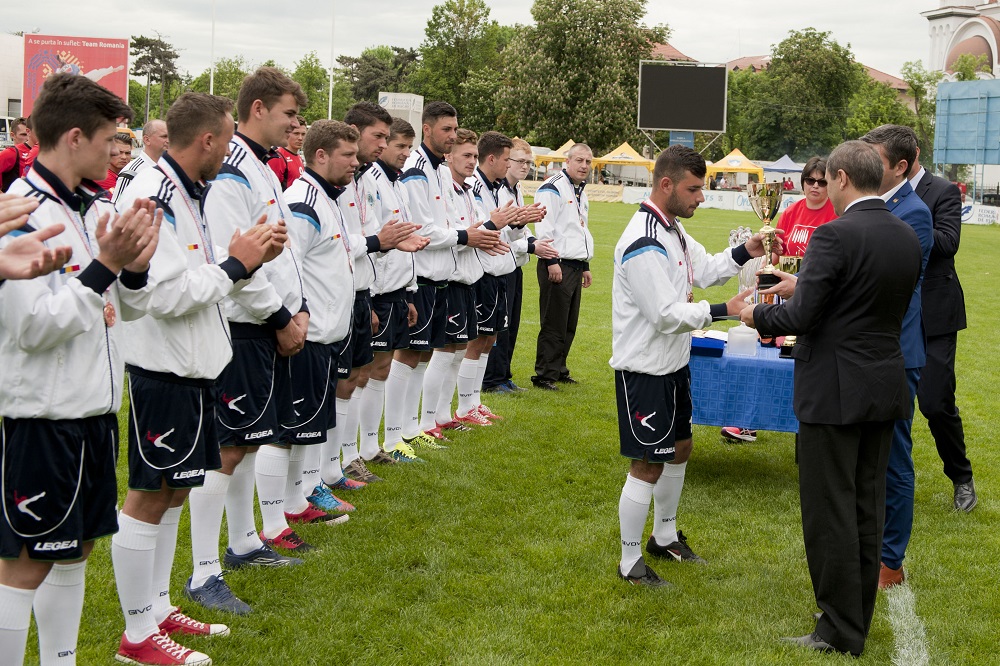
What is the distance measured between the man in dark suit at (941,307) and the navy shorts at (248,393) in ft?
13.4

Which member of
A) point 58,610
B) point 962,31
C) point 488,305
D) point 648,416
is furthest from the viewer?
point 962,31

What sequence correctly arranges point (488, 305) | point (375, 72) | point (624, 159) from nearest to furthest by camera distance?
point (488, 305) → point (624, 159) → point (375, 72)

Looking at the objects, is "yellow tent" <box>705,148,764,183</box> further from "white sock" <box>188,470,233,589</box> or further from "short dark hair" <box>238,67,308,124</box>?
"white sock" <box>188,470,233,589</box>

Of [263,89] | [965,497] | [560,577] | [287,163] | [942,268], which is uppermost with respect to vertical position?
[263,89]

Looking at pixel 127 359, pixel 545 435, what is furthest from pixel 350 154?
pixel 545 435

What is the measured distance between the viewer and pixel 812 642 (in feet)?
14.2

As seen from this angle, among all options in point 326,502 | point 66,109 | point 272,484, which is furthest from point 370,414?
point 66,109

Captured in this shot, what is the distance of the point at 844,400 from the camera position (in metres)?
4.08

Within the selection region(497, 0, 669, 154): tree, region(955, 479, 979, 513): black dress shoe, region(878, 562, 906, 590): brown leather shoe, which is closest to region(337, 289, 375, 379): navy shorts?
region(878, 562, 906, 590): brown leather shoe

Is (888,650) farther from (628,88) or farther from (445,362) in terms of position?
(628,88)

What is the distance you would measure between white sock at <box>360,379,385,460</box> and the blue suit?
12.1 ft

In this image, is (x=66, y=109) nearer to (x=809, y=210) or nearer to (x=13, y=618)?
(x=13, y=618)

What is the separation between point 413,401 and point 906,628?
4.26m

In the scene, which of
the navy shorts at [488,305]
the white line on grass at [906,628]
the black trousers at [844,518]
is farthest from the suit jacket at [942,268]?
the navy shorts at [488,305]
